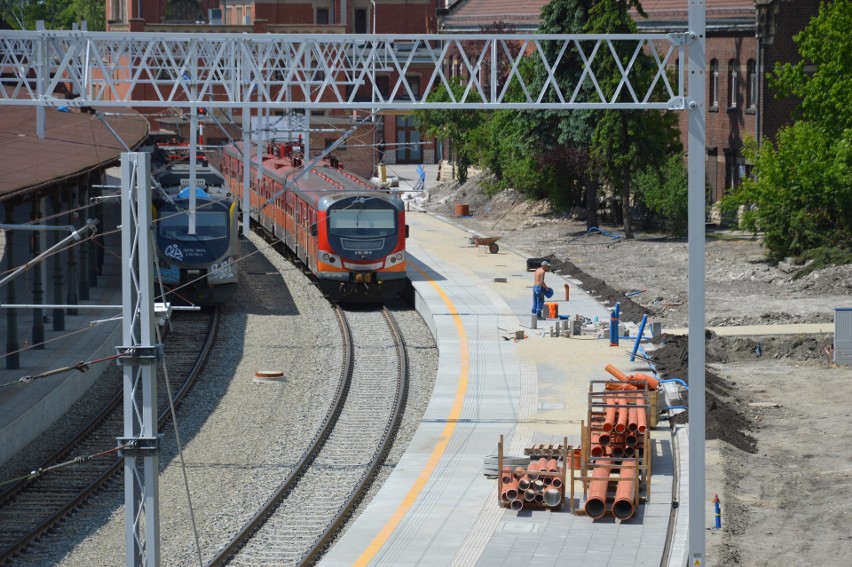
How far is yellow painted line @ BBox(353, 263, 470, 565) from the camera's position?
14992 mm

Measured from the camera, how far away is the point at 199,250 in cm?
2922

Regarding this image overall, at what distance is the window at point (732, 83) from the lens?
47.4 m

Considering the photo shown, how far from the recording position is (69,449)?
1983cm

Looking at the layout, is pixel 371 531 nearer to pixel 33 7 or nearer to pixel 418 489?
pixel 418 489

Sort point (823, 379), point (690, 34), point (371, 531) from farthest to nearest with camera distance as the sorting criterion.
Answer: point (823, 379) < point (371, 531) < point (690, 34)

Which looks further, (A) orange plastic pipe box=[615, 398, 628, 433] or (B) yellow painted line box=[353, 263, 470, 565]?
(A) orange plastic pipe box=[615, 398, 628, 433]

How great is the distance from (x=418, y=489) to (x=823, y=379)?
996cm

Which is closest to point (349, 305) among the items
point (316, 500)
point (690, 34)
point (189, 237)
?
point (189, 237)

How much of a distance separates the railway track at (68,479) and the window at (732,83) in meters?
27.6

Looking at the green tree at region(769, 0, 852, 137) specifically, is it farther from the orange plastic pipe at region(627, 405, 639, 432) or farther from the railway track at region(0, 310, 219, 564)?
the orange plastic pipe at region(627, 405, 639, 432)

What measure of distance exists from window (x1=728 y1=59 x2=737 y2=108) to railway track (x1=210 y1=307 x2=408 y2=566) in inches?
920

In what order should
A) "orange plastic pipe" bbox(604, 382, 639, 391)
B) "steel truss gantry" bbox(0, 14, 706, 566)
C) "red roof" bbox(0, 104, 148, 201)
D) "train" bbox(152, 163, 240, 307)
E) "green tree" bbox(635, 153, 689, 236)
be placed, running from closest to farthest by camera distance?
"steel truss gantry" bbox(0, 14, 706, 566)
"orange plastic pipe" bbox(604, 382, 639, 391)
"red roof" bbox(0, 104, 148, 201)
"train" bbox(152, 163, 240, 307)
"green tree" bbox(635, 153, 689, 236)

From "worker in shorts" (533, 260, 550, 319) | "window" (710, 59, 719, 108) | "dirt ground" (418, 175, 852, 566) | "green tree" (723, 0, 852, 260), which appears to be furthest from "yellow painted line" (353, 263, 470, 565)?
"window" (710, 59, 719, 108)

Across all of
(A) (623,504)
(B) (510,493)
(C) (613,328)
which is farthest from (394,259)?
(A) (623,504)
